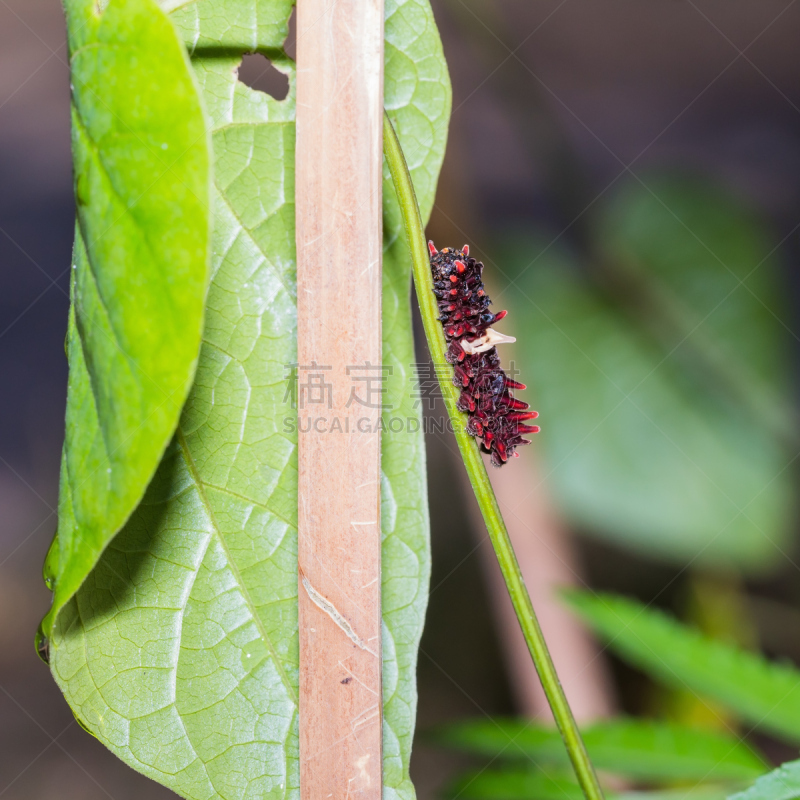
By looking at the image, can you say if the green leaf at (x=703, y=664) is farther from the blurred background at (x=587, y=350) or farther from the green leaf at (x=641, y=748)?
the blurred background at (x=587, y=350)

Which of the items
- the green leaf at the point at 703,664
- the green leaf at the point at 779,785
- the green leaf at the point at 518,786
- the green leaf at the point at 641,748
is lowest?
the green leaf at the point at 518,786

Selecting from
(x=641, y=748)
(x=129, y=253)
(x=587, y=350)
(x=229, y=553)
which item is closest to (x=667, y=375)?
(x=587, y=350)

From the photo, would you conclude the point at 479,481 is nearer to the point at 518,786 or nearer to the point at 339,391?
the point at 339,391

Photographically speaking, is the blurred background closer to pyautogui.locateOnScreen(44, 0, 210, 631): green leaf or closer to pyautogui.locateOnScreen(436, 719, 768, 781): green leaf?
pyautogui.locateOnScreen(436, 719, 768, 781): green leaf

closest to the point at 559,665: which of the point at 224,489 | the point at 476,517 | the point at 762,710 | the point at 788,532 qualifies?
the point at 476,517

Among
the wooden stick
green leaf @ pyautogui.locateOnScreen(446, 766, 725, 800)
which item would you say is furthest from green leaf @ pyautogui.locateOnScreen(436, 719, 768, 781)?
the wooden stick

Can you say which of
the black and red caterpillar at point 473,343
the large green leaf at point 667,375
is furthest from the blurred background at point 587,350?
the black and red caterpillar at point 473,343
